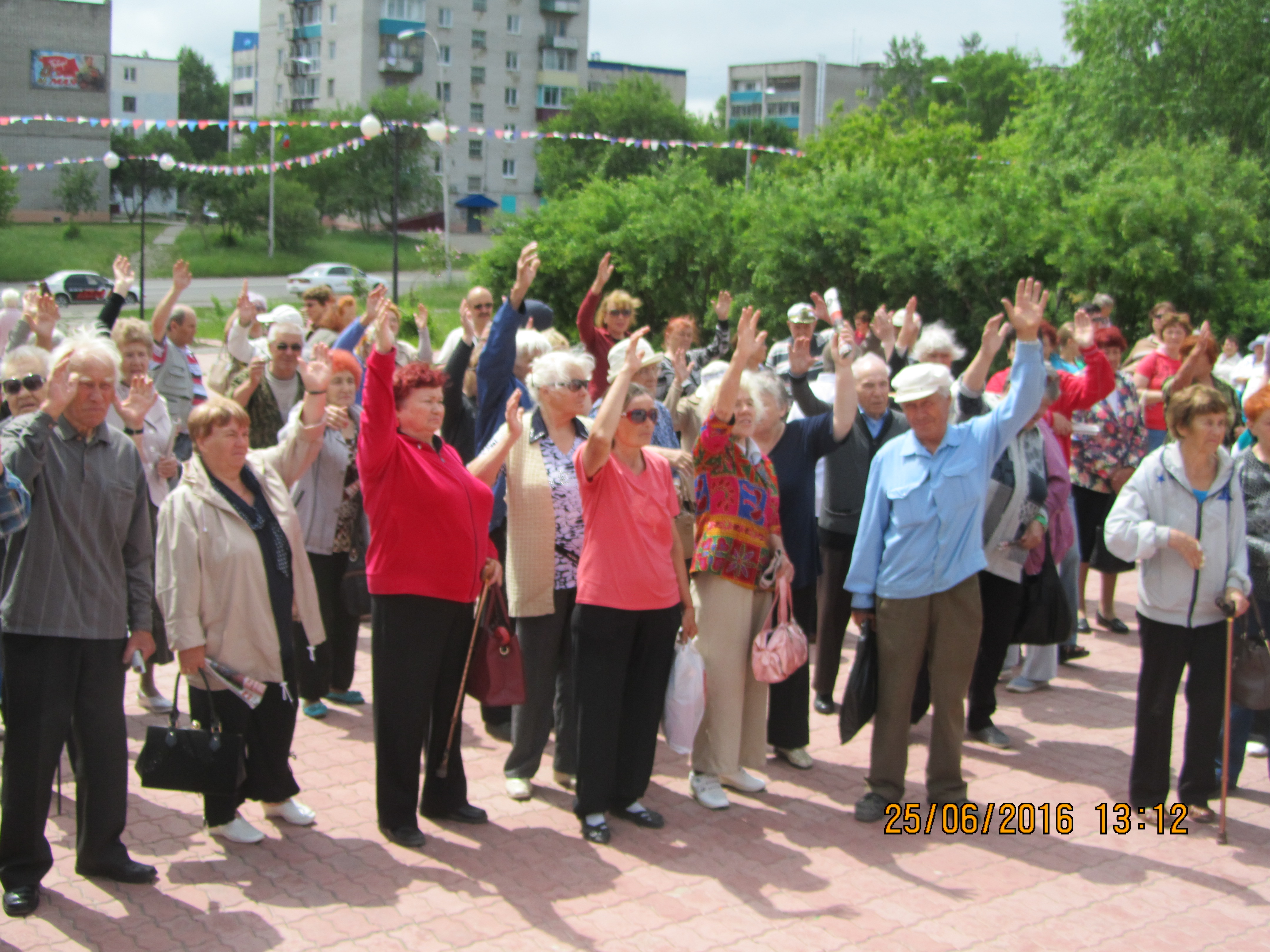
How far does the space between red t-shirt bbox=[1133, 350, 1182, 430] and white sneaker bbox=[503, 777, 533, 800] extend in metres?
6.53

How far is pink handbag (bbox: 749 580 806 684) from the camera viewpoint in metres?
5.21

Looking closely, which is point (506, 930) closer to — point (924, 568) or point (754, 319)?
point (924, 568)

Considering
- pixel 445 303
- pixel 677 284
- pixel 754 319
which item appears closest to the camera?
pixel 754 319

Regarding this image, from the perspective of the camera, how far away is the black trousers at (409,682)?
15.5ft

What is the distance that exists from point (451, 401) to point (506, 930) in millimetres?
3362

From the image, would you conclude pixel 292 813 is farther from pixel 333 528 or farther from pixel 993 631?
pixel 993 631

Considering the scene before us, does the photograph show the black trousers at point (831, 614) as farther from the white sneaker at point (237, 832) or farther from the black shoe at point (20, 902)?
the black shoe at point (20, 902)

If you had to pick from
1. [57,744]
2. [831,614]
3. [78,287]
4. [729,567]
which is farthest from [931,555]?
[78,287]

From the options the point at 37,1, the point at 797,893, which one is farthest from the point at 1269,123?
the point at 37,1

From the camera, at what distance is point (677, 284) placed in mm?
19062

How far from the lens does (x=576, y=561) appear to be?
532 cm

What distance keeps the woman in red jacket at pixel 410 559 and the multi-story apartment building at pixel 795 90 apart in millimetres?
96032

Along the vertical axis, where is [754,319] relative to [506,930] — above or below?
above

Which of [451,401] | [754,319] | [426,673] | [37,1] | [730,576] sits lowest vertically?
[426,673]
